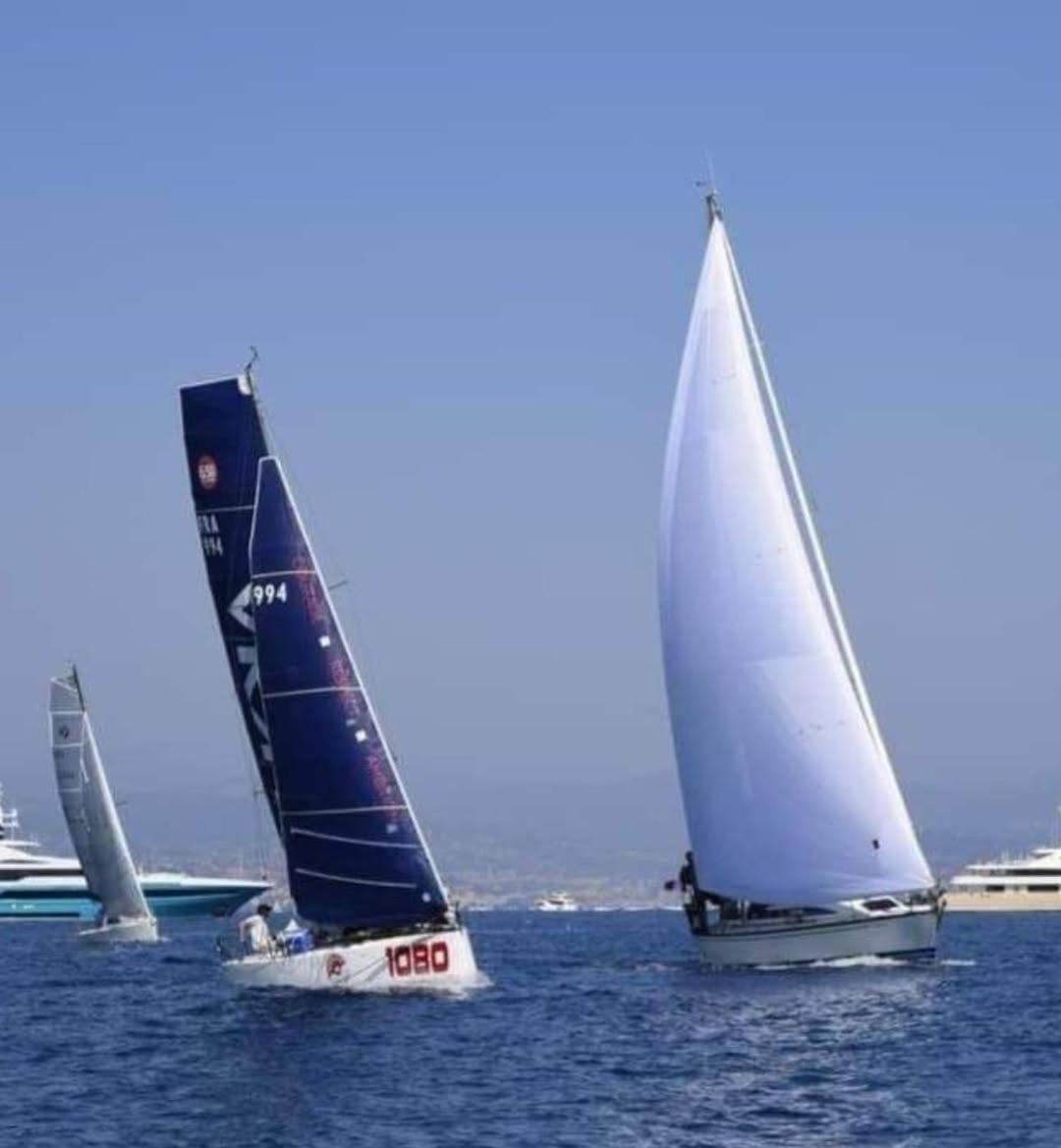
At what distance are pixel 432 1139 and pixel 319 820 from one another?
836 inches

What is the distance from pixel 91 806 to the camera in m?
123

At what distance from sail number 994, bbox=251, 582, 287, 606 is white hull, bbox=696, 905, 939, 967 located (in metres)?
15.0

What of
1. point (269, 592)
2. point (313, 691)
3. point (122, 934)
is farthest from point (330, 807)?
point (122, 934)

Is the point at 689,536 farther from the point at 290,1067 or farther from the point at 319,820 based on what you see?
the point at 290,1067

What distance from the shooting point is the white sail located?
12180 centimetres

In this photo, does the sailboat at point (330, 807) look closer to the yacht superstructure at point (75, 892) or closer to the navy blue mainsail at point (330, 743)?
the navy blue mainsail at point (330, 743)

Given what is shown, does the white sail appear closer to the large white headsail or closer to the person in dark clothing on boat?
the person in dark clothing on boat

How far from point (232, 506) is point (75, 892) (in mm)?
127679

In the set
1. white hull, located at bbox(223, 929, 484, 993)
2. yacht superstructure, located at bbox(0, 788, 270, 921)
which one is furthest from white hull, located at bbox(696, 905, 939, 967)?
yacht superstructure, located at bbox(0, 788, 270, 921)

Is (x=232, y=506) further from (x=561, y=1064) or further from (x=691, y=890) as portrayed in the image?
(x=561, y=1064)

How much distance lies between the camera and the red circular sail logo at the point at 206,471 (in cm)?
6212

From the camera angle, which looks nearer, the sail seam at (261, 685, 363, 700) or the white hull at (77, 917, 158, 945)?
the sail seam at (261, 685, 363, 700)

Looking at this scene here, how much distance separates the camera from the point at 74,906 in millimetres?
185500

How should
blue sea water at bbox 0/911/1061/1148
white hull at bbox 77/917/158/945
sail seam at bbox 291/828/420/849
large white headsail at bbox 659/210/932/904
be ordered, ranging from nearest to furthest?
1. blue sea water at bbox 0/911/1061/1148
2. sail seam at bbox 291/828/420/849
3. large white headsail at bbox 659/210/932/904
4. white hull at bbox 77/917/158/945
